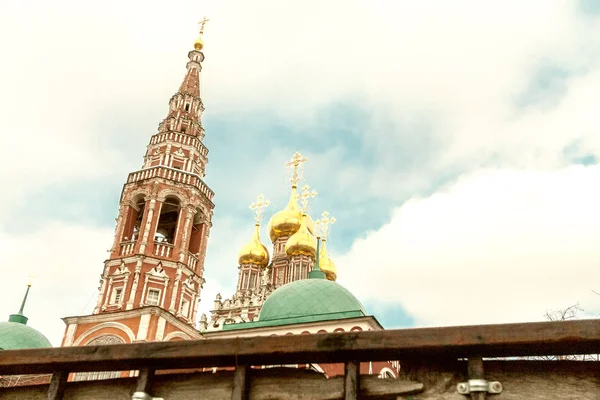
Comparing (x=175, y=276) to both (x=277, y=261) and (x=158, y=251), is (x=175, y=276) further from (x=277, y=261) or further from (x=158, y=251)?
(x=277, y=261)

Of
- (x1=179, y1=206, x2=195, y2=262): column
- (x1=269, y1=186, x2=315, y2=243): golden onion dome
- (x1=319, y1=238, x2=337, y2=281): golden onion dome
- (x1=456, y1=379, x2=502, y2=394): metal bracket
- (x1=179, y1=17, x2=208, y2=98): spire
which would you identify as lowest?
(x1=456, y1=379, x2=502, y2=394): metal bracket

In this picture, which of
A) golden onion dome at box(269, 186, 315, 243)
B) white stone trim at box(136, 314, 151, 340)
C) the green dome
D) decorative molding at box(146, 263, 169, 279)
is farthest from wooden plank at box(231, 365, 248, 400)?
golden onion dome at box(269, 186, 315, 243)

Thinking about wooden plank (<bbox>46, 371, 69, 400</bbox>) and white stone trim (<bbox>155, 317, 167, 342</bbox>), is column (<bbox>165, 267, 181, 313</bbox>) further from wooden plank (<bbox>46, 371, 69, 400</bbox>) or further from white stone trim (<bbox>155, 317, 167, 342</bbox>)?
wooden plank (<bbox>46, 371, 69, 400</bbox>)

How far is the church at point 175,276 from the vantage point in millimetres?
22516

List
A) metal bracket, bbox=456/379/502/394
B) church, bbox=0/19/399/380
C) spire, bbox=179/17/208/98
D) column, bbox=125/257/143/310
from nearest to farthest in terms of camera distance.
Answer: metal bracket, bbox=456/379/502/394 < church, bbox=0/19/399/380 < column, bbox=125/257/143/310 < spire, bbox=179/17/208/98

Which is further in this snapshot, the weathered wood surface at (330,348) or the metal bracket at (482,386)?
the metal bracket at (482,386)

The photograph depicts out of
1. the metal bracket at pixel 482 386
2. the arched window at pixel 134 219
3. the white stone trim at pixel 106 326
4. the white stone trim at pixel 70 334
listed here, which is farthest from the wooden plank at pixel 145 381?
the arched window at pixel 134 219

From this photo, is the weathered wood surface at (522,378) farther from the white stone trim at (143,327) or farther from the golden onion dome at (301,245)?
the golden onion dome at (301,245)

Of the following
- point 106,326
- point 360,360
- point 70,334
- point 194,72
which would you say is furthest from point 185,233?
point 360,360

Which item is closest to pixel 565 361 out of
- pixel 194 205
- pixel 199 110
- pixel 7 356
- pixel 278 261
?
pixel 7 356

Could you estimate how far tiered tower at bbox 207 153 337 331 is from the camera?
4412cm

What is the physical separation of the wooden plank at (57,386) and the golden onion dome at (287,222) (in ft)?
139

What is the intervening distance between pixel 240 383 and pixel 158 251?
23.2 metres

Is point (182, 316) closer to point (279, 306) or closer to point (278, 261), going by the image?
point (279, 306)
